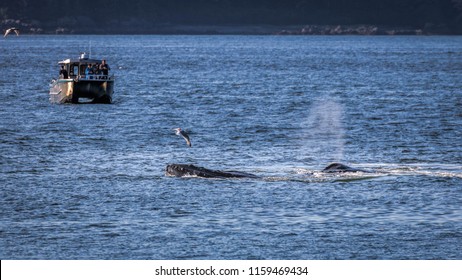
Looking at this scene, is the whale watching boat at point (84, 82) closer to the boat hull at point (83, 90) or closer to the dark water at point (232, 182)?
the boat hull at point (83, 90)

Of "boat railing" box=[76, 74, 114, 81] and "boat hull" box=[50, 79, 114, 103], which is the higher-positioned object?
"boat railing" box=[76, 74, 114, 81]

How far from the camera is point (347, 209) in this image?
1666 inches

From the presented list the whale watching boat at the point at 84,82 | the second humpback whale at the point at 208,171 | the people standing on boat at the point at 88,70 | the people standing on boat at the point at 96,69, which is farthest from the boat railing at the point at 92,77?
the second humpback whale at the point at 208,171

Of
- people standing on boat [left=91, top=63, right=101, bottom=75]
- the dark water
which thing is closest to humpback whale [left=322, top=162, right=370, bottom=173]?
the dark water

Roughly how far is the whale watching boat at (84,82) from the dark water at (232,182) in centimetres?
204

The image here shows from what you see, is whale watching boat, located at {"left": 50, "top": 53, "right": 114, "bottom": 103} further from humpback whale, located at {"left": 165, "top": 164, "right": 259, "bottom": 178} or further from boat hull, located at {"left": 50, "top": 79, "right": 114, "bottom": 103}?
humpback whale, located at {"left": 165, "top": 164, "right": 259, "bottom": 178}

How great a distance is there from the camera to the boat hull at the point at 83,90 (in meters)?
93.1

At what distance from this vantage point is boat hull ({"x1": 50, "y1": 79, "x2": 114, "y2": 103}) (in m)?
93.1

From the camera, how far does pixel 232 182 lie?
4766cm

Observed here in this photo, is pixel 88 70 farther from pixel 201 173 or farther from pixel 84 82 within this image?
pixel 201 173

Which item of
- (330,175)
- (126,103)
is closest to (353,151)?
(330,175)

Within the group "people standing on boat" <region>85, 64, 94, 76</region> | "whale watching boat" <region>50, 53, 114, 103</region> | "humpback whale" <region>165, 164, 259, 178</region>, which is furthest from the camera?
"whale watching boat" <region>50, 53, 114, 103</region>

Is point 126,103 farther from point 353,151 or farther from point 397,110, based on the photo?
point 353,151

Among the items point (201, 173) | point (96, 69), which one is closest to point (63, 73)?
point (96, 69)
